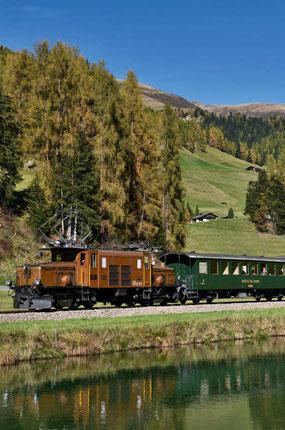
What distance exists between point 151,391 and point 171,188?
135 feet

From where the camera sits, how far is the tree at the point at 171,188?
56.5 metres

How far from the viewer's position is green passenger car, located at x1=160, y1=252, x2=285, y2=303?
127 feet

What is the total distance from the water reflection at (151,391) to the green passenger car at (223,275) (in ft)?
45.4

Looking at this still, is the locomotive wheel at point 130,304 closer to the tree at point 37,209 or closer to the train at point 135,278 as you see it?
the train at point 135,278

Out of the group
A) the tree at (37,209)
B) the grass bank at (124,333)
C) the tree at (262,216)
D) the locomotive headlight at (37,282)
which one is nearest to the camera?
the grass bank at (124,333)

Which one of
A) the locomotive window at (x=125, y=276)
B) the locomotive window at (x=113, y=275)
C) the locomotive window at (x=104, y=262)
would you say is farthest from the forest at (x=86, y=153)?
the locomotive window at (x=104, y=262)

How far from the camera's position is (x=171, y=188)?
58219 mm

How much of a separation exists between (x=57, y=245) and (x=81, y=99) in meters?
24.8

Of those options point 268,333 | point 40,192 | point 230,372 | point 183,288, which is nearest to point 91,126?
point 40,192

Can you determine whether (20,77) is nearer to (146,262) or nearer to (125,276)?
(146,262)

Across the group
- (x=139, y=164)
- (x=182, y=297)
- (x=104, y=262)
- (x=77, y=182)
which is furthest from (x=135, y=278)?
(x=139, y=164)

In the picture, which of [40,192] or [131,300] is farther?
[40,192]

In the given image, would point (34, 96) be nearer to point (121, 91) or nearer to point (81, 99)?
point (81, 99)

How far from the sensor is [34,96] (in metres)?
52.9
